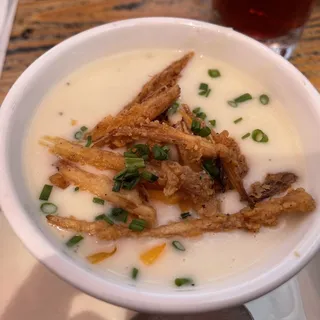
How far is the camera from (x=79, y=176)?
42.1 inches

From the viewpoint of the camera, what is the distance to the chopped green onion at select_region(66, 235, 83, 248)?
100 cm

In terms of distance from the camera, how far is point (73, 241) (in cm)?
100

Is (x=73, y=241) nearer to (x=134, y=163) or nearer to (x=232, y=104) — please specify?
(x=134, y=163)

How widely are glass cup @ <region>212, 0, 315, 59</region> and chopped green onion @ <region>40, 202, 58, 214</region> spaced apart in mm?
1103

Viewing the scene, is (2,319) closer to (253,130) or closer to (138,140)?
(138,140)

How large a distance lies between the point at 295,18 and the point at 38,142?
1114mm

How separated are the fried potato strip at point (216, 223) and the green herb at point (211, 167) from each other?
11 cm

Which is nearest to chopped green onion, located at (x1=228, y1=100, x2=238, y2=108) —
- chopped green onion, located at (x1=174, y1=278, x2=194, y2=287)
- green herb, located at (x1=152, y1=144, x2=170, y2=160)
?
green herb, located at (x1=152, y1=144, x2=170, y2=160)

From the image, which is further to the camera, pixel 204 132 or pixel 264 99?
pixel 264 99

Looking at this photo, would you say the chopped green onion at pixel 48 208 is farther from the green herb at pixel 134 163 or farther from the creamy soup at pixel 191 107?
the green herb at pixel 134 163

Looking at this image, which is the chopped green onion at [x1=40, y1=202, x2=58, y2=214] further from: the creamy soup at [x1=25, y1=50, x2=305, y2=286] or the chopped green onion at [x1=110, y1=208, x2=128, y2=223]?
the chopped green onion at [x1=110, y1=208, x2=128, y2=223]

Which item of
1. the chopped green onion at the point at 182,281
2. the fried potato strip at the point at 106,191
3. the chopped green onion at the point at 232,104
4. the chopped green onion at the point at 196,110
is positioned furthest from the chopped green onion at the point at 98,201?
the chopped green onion at the point at 232,104

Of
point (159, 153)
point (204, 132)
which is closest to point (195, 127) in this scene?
point (204, 132)

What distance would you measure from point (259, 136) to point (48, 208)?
0.62 m
